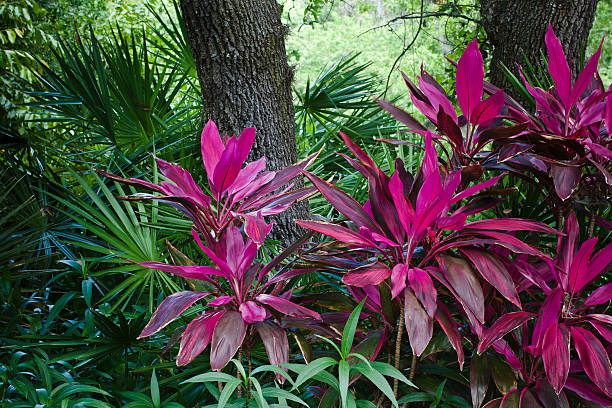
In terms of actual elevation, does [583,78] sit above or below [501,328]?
above

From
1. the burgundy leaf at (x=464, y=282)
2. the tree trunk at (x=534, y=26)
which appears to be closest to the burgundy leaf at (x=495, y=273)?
the burgundy leaf at (x=464, y=282)

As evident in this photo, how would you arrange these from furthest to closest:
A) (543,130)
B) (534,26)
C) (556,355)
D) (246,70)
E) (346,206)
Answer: (534,26), (246,70), (543,130), (346,206), (556,355)

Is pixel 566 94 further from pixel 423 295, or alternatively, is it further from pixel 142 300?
pixel 142 300

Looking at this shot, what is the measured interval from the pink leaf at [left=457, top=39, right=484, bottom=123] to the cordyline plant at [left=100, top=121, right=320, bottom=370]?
0.36 metres

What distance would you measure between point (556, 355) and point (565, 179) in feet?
1.04

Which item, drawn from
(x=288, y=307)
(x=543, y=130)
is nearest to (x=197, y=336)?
(x=288, y=307)

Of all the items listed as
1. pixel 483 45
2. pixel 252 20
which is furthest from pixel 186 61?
pixel 483 45

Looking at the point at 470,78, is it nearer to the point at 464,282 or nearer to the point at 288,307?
the point at 464,282

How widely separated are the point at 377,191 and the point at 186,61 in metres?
2.03

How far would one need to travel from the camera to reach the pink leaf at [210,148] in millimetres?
995

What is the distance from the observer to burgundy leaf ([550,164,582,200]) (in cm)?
94

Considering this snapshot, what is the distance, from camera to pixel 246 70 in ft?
6.22

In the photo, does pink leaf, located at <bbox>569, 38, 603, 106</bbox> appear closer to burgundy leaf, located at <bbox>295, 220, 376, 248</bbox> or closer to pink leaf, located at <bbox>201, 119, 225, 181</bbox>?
burgundy leaf, located at <bbox>295, 220, 376, 248</bbox>

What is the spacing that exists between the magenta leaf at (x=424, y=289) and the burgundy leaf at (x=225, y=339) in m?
0.30
